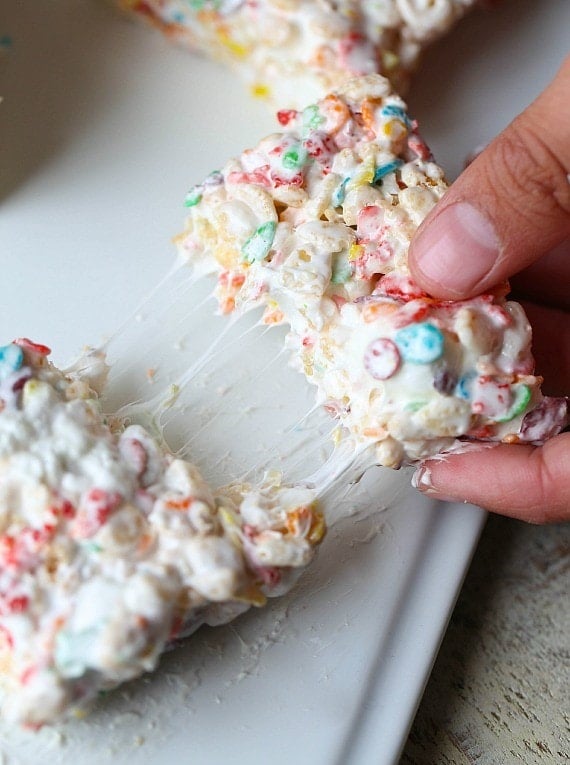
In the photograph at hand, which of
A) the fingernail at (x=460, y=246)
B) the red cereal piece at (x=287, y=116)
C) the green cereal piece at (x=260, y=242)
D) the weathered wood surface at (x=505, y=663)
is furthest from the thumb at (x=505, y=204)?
the weathered wood surface at (x=505, y=663)

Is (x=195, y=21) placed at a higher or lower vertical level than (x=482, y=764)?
higher

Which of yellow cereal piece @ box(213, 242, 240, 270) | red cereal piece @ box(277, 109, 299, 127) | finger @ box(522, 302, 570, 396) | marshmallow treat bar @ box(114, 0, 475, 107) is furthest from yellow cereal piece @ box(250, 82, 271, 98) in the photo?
→ finger @ box(522, 302, 570, 396)

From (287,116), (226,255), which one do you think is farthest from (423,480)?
(287,116)

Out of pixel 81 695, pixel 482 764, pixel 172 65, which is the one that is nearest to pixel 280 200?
pixel 172 65

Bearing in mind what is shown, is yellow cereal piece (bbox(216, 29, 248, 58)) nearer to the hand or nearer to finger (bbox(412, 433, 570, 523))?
the hand

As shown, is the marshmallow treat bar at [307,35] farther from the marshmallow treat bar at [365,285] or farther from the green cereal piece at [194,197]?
the green cereal piece at [194,197]

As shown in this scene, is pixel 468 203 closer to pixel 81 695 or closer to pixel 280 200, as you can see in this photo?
pixel 280 200
